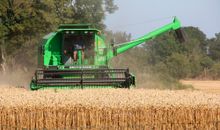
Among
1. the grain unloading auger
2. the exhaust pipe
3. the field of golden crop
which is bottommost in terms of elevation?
the field of golden crop

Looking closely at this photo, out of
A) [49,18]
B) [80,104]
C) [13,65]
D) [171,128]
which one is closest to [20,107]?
[80,104]

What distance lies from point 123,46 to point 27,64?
53.4 feet

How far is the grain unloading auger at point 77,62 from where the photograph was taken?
1410 cm

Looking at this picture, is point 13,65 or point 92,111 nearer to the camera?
point 92,111

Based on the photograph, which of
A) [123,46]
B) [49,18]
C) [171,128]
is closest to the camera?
[171,128]

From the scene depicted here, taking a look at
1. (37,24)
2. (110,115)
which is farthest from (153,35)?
(37,24)

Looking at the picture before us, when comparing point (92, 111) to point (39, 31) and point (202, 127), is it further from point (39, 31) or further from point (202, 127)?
point (39, 31)

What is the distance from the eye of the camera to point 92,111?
9906mm

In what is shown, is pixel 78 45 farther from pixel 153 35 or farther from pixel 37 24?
pixel 37 24

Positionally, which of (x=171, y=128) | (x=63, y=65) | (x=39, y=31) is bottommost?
(x=171, y=128)

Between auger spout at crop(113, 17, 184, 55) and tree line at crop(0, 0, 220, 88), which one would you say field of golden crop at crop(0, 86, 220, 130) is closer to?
auger spout at crop(113, 17, 184, 55)

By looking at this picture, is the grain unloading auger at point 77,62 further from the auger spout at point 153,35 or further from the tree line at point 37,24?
the tree line at point 37,24

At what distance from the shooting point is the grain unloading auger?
14102 mm

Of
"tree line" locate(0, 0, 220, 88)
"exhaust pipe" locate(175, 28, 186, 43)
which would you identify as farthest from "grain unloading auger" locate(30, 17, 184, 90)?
"tree line" locate(0, 0, 220, 88)
